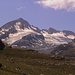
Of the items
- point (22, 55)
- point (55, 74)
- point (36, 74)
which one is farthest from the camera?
point (22, 55)

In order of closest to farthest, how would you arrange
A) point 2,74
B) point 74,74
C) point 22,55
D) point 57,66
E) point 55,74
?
point 2,74, point 55,74, point 74,74, point 57,66, point 22,55

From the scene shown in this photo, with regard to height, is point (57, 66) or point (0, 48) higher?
point (0, 48)

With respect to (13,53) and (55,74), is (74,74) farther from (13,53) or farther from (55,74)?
(13,53)

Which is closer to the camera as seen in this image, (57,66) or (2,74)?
(2,74)

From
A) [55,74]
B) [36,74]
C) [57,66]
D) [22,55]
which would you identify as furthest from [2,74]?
[22,55]

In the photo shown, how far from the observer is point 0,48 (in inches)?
4237

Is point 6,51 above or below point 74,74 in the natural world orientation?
above

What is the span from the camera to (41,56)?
348 ft

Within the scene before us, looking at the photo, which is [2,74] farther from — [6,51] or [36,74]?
[6,51]

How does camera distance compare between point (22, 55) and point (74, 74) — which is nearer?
point (74, 74)

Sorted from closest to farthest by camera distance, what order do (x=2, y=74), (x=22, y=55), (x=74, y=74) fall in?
(x=2, y=74), (x=74, y=74), (x=22, y=55)

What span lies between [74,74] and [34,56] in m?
44.5

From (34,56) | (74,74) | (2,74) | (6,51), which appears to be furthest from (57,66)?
(2,74)

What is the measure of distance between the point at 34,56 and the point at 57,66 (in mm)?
29582
